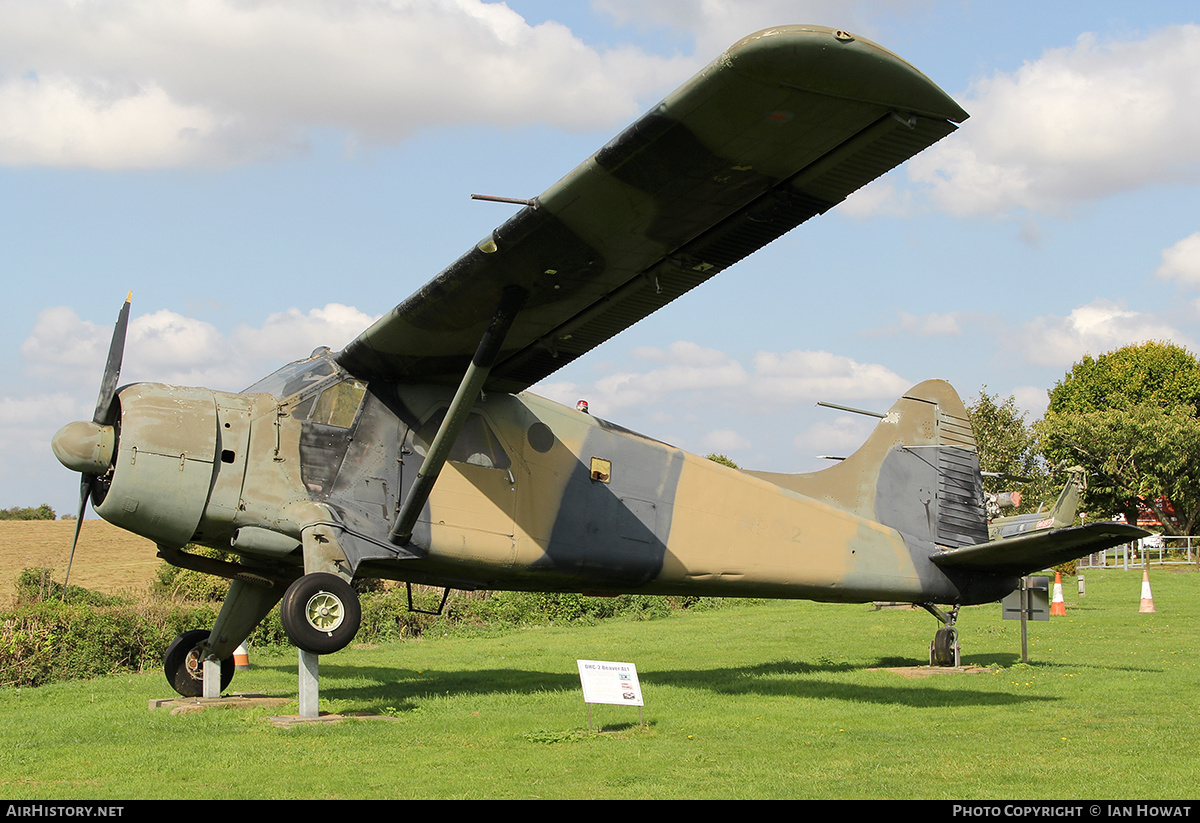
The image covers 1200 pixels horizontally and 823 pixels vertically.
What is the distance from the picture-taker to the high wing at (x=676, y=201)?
6.29 m

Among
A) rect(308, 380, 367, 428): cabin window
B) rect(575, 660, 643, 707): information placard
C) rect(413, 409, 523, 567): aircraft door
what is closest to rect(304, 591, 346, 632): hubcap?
rect(413, 409, 523, 567): aircraft door

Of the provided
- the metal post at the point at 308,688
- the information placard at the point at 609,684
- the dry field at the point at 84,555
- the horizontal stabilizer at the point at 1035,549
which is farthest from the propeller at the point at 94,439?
the dry field at the point at 84,555

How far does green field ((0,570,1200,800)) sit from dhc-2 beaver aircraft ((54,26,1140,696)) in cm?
130

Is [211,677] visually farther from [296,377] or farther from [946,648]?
[946,648]

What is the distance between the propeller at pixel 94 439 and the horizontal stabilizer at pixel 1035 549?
9.83 m

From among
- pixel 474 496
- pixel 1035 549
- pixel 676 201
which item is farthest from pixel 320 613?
pixel 1035 549

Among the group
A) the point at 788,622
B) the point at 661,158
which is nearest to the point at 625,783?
the point at 661,158

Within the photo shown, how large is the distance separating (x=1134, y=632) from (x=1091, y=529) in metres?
10.00

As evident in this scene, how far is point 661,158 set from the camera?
742 centimetres

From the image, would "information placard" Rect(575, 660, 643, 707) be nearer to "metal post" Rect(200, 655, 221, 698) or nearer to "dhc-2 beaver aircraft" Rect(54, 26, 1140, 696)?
"dhc-2 beaver aircraft" Rect(54, 26, 1140, 696)

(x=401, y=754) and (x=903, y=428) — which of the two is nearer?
(x=401, y=754)

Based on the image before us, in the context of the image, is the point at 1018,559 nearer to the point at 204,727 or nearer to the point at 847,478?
the point at 847,478

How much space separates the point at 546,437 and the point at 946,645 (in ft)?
23.4

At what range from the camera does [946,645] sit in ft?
48.8
